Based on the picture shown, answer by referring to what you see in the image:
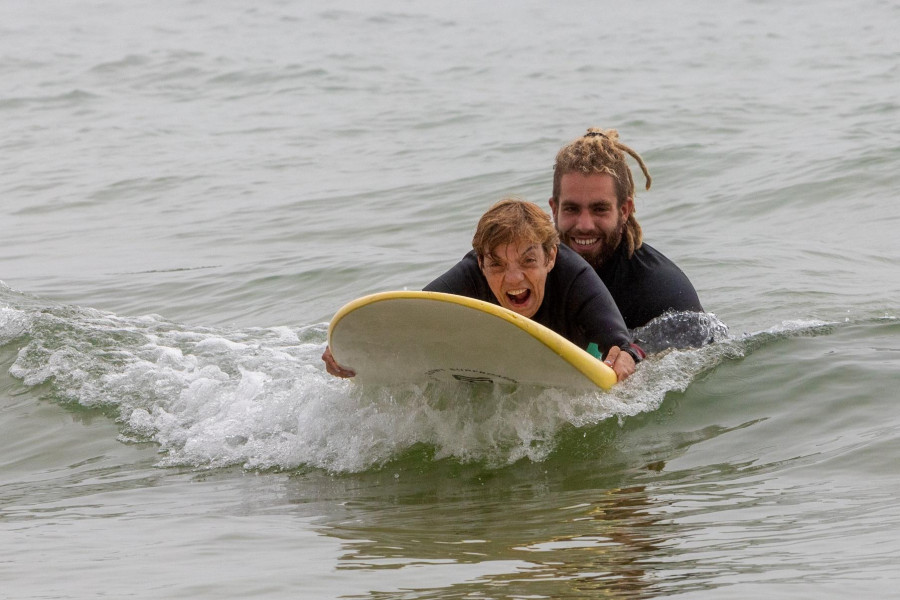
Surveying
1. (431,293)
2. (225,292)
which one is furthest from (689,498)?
(225,292)

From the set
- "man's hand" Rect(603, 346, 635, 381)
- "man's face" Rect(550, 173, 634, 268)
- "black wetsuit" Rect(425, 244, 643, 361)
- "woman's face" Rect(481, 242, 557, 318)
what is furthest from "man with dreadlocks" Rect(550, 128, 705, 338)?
"man's hand" Rect(603, 346, 635, 381)

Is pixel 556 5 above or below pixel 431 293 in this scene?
above

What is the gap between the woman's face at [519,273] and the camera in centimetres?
495

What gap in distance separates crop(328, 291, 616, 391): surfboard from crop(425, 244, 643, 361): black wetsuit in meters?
0.29

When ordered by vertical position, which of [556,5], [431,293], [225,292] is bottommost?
[225,292]

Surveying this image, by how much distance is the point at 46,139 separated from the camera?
1711 cm

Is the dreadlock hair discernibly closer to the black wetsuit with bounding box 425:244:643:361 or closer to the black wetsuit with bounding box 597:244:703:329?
the black wetsuit with bounding box 597:244:703:329

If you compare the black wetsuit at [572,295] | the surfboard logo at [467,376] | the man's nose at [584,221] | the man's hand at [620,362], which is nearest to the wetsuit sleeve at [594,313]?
the black wetsuit at [572,295]

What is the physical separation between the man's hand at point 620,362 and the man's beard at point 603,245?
1000 mm

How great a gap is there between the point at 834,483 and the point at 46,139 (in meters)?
14.8

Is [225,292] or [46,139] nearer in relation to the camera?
[225,292]

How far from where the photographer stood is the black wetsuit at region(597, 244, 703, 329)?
593 centimetres

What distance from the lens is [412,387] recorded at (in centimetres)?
521

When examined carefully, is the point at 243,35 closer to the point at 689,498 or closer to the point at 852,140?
the point at 852,140
